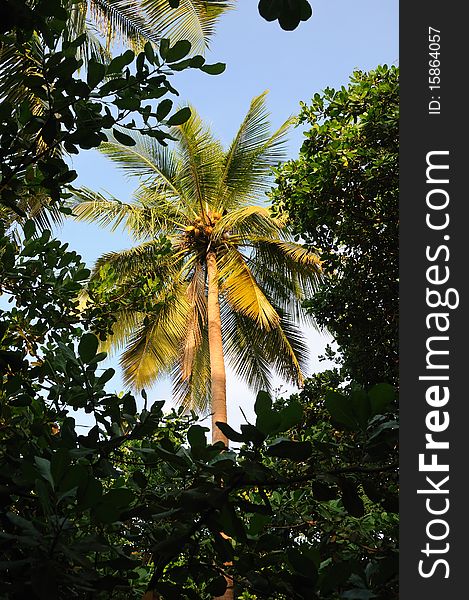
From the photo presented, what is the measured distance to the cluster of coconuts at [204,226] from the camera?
480 inches

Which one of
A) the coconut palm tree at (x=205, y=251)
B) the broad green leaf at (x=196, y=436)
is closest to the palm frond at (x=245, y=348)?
the coconut palm tree at (x=205, y=251)

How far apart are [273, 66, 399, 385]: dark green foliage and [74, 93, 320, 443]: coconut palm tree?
5293 mm

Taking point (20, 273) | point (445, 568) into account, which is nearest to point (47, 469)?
point (445, 568)

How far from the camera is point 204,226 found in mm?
12219

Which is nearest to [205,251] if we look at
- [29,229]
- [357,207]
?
[357,207]

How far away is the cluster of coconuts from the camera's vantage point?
12.2 meters

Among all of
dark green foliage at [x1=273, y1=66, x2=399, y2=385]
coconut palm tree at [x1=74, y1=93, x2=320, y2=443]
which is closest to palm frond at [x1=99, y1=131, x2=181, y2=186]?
coconut palm tree at [x1=74, y1=93, x2=320, y2=443]

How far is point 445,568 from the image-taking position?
1462 mm

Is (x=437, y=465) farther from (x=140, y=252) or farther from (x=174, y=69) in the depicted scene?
(x=140, y=252)

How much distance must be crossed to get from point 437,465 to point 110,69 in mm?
1209

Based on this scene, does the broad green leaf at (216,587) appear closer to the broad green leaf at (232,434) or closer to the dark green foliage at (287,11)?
the broad green leaf at (232,434)

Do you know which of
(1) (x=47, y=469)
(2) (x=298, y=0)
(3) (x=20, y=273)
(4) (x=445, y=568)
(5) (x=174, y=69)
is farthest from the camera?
(3) (x=20, y=273)

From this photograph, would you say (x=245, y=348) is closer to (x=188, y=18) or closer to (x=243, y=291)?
(x=243, y=291)

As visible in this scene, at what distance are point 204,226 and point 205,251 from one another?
1.47 feet
